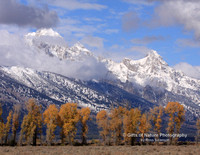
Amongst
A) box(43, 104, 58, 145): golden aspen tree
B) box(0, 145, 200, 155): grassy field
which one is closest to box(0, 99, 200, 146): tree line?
box(43, 104, 58, 145): golden aspen tree

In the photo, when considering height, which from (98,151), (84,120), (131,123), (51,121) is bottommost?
(98,151)

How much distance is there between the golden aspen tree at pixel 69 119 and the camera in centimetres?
12912

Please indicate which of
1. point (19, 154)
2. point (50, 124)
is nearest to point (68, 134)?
point (50, 124)

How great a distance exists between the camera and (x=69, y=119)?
132125mm

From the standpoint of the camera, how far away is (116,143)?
133m

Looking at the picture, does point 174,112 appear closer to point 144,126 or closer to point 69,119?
point 144,126

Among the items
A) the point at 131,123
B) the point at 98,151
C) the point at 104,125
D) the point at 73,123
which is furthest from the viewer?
the point at 104,125

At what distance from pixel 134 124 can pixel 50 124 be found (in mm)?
36856

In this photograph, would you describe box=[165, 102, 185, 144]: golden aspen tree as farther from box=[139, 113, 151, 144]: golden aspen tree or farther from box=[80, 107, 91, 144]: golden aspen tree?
box=[80, 107, 91, 144]: golden aspen tree

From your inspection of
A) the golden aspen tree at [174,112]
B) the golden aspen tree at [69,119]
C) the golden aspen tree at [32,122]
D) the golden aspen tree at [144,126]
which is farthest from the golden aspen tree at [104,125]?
the golden aspen tree at [32,122]

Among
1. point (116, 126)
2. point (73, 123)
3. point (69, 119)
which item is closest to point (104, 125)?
point (116, 126)

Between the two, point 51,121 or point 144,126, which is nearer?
Result: point 51,121

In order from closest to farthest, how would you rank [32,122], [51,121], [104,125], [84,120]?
[32,122]
[51,121]
[104,125]
[84,120]

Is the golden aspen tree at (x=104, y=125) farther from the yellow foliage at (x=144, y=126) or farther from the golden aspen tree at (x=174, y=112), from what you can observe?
the golden aspen tree at (x=174, y=112)
